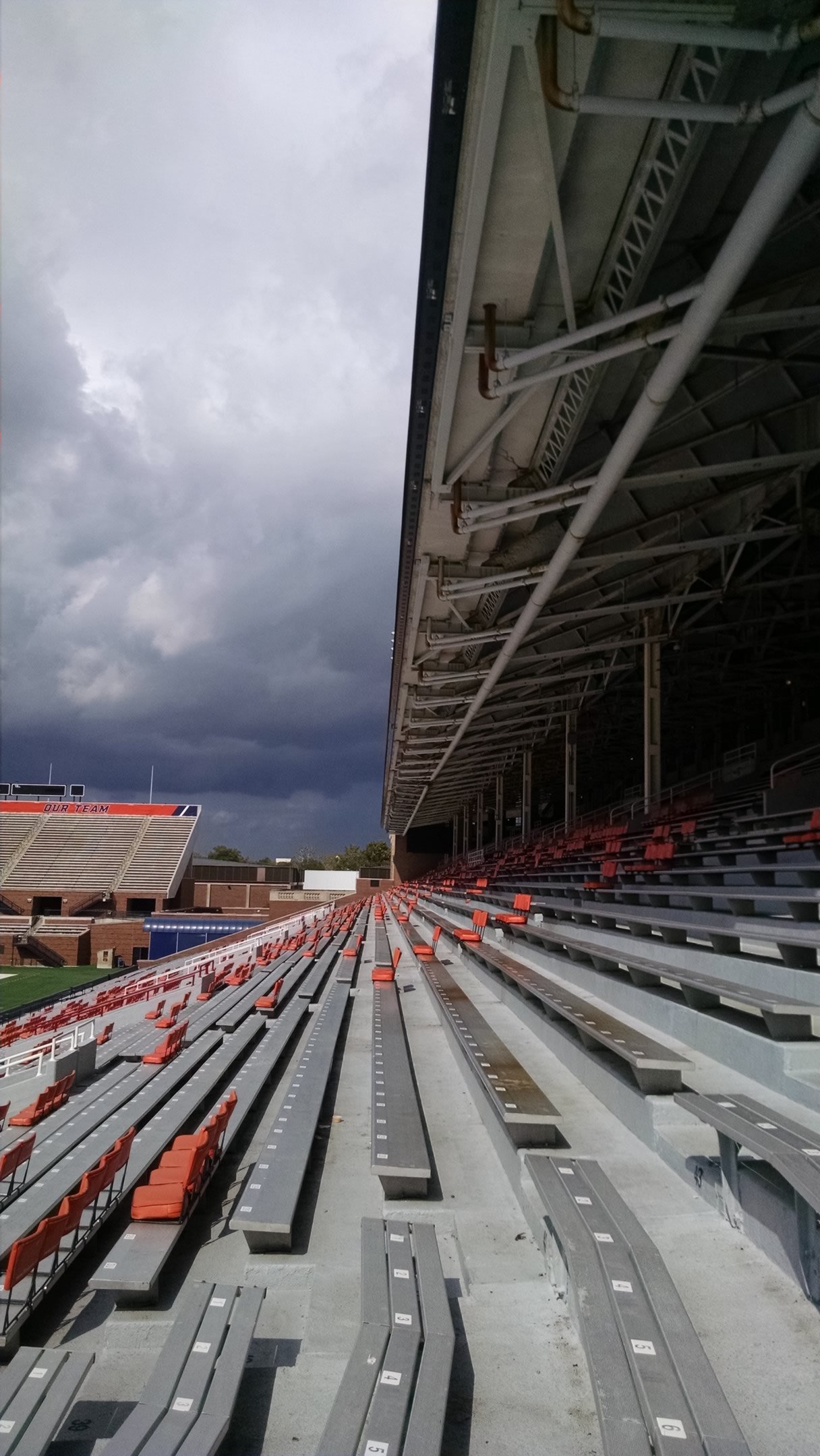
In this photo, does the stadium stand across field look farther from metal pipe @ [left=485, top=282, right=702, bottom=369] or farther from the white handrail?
the white handrail

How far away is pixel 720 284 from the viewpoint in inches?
168

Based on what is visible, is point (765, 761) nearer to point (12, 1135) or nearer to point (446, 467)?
point (446, 467)

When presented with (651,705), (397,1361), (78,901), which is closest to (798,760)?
(651,705)

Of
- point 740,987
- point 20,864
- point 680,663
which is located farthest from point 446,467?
point 20,864

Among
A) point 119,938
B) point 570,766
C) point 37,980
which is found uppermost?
point 570,766

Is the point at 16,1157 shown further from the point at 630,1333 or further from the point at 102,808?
the point at 102,808

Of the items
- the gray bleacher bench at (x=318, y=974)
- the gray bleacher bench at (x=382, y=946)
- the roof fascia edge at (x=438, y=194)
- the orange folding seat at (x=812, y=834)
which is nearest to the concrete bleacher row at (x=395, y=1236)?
the gray bleacher bench at (x=318, y=974)

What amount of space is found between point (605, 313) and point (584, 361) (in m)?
0.67

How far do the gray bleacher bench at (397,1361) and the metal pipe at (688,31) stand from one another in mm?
4505

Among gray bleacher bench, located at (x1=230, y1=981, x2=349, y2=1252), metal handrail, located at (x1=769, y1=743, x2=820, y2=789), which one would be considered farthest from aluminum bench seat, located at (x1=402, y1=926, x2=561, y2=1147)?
metal handrail, located at (x1=769, y1=743, x2=820, y2=789)

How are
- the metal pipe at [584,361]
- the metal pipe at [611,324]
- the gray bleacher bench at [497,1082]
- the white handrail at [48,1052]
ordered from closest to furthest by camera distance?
1. the gray bleacher bench at [497,1082]
2. the metal pipe at [611,324]
3. the metal pipe at [584,361]
4. the white handrail at [48,1052]

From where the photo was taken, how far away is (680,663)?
1911cm

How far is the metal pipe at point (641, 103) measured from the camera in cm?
341

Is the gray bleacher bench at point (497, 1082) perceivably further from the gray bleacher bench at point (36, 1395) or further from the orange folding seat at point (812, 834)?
the orange folding seat at point (812, 834)
